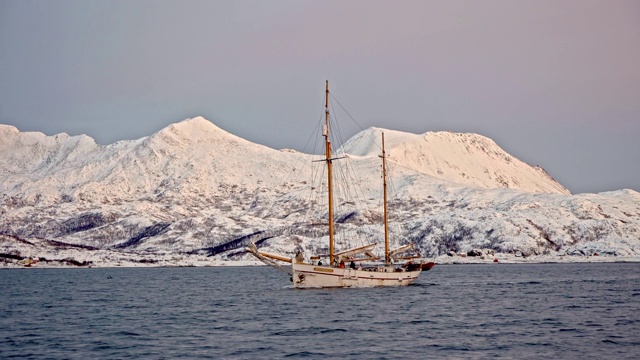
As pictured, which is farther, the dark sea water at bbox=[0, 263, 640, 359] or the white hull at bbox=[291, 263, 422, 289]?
the white hull at bbox=[291, 263, 422, 289]

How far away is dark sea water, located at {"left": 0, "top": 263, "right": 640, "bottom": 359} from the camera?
57906 millimetres

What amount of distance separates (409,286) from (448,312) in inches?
1923

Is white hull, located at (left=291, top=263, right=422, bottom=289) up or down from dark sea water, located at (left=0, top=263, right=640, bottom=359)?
up

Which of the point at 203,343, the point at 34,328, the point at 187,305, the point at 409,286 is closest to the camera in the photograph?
the point at 203,343

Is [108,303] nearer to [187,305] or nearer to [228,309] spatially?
[187,305]

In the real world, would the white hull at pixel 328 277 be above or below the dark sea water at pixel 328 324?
above

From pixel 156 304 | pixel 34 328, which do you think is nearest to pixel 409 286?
pixel 156 304

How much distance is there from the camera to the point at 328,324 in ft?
244

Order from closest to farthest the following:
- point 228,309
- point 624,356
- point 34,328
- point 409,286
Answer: point 624,356 → point 34,328 → point 228,309 → point 409,286

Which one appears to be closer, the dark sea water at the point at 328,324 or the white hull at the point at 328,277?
the dark sea water at the point at 328,324

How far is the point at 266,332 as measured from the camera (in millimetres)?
68812

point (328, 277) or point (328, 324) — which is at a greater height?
point (328, 277)

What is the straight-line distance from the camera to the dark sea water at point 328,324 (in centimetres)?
5791

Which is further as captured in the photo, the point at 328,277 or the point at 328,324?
the point at 328,277
